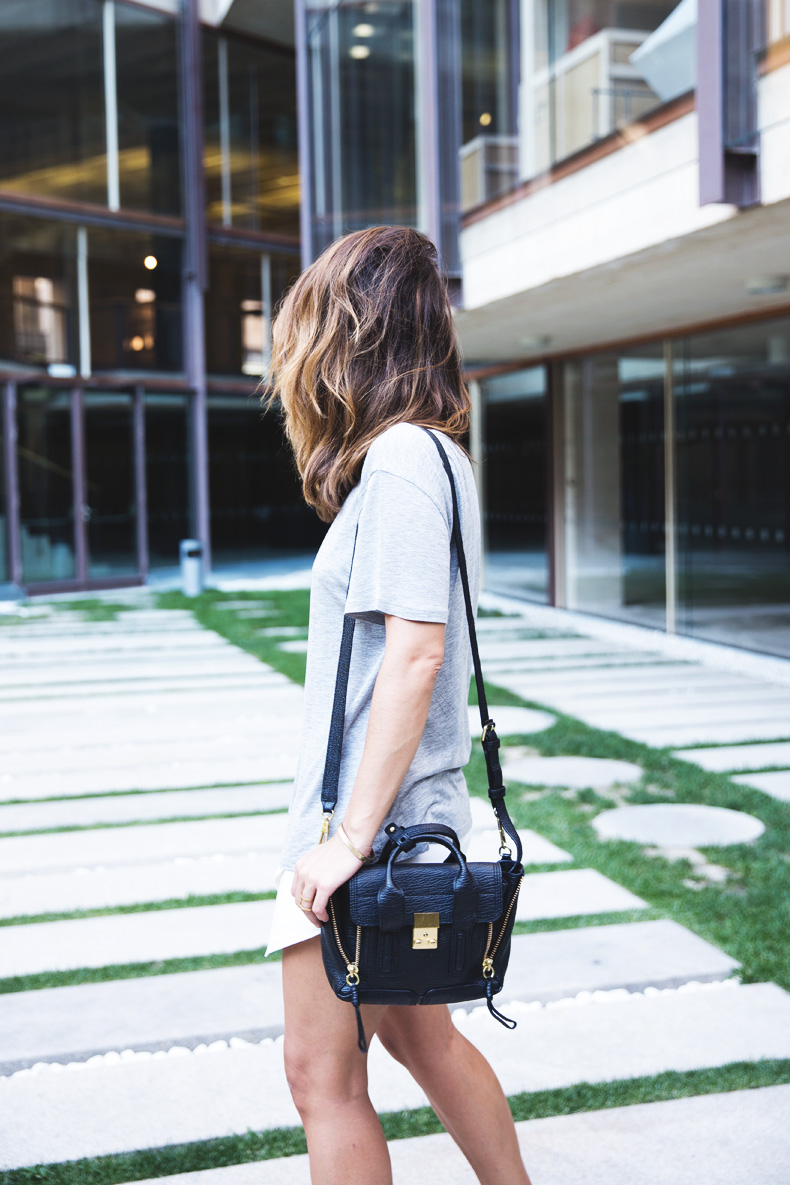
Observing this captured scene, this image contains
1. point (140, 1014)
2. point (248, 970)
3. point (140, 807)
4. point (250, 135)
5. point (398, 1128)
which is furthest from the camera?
point (250, 135)

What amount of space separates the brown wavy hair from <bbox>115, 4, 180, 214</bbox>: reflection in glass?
17.5 metres

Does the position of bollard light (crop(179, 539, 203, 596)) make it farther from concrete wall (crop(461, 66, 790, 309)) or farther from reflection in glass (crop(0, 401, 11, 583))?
concrete wall (crop(461, 66, 790, 309))

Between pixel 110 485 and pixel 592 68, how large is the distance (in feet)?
36.4

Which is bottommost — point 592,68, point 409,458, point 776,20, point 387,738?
point 387,738

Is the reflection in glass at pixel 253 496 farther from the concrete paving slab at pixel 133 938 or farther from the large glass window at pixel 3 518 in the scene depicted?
the concrete paving slab at pixel 133 938

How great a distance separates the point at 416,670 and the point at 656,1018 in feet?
6.73

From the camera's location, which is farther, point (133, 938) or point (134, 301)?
point (134, 301)

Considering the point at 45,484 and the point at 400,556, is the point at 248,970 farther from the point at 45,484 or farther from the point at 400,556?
the point at 45,484

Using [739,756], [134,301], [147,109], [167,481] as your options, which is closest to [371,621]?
[739,756]

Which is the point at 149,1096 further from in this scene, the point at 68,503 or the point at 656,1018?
the point at 68,503

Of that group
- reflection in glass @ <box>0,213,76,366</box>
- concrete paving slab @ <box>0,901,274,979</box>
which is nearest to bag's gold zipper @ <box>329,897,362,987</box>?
concrete paving slab @ <box>0,901,274,979</box>

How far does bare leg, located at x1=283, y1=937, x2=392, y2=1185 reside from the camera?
76.0 inches

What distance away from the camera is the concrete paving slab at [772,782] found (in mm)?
5762

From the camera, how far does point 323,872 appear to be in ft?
6.03
